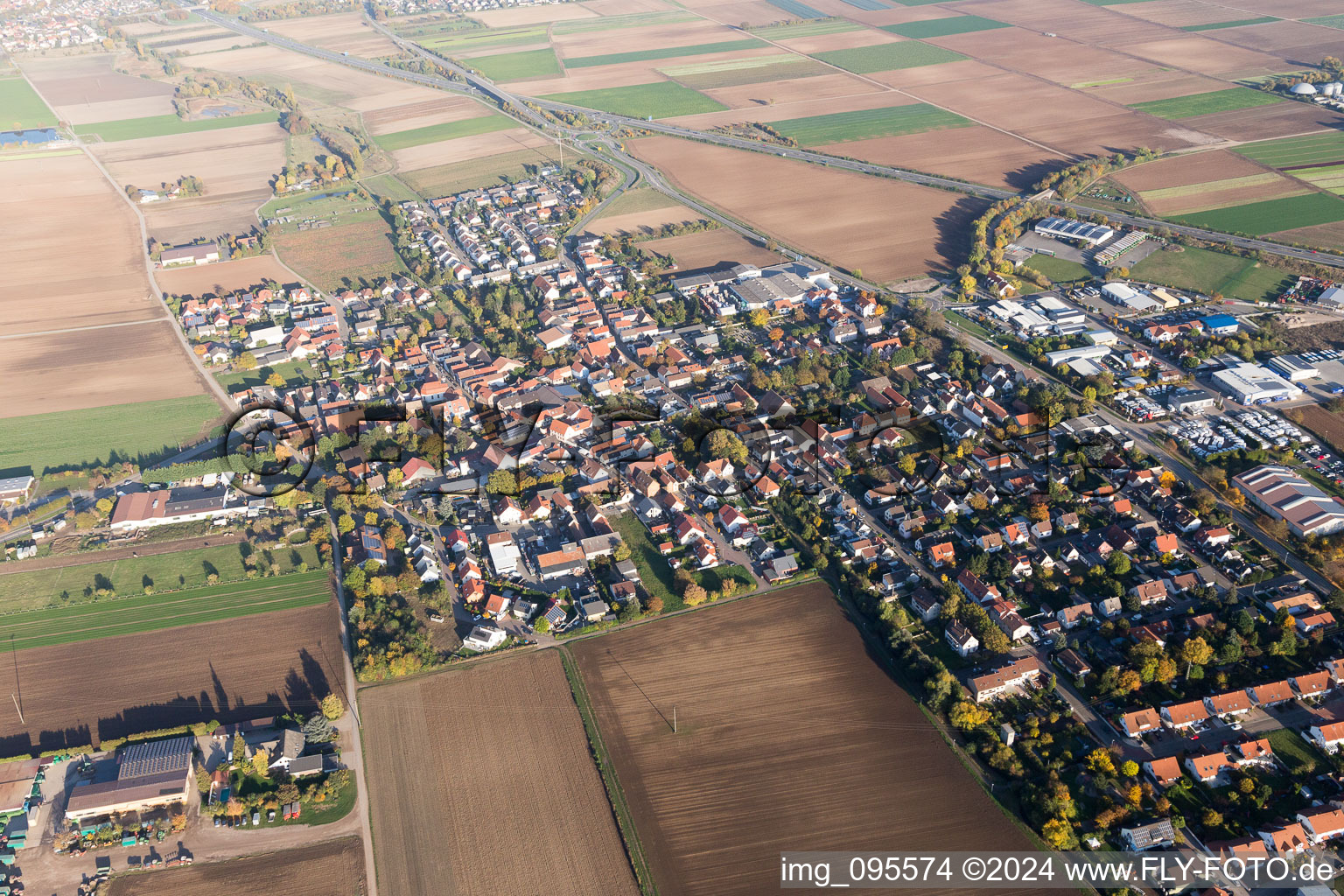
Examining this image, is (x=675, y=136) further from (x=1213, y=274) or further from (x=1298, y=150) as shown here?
(x=1298, y=150)

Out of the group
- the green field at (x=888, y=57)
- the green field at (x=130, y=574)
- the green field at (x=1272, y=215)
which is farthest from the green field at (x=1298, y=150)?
the green field at (x=130, y=574)

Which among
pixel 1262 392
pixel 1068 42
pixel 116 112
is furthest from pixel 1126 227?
pixel 116 112

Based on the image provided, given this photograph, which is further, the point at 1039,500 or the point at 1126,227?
the point at 1126,227

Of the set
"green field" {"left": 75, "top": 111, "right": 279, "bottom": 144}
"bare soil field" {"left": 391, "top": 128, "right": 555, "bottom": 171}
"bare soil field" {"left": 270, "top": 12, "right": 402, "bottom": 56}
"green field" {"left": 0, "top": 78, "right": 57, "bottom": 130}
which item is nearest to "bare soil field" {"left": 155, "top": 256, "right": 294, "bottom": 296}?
"bare soil field" {"left": 391, "top": 128, "right": 555, "bottom": 171}

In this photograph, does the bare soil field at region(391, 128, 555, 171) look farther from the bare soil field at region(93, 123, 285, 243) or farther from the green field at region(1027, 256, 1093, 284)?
the green field at region(1027, 256, 1093, 284)

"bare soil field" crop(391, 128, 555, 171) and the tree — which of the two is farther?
"bare soil field" crop(391, 128, 555, 171)

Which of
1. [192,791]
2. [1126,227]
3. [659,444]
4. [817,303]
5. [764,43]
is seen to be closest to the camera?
[192,791]

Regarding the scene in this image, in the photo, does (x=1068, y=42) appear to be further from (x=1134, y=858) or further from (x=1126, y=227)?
(x=1134, y=858)
